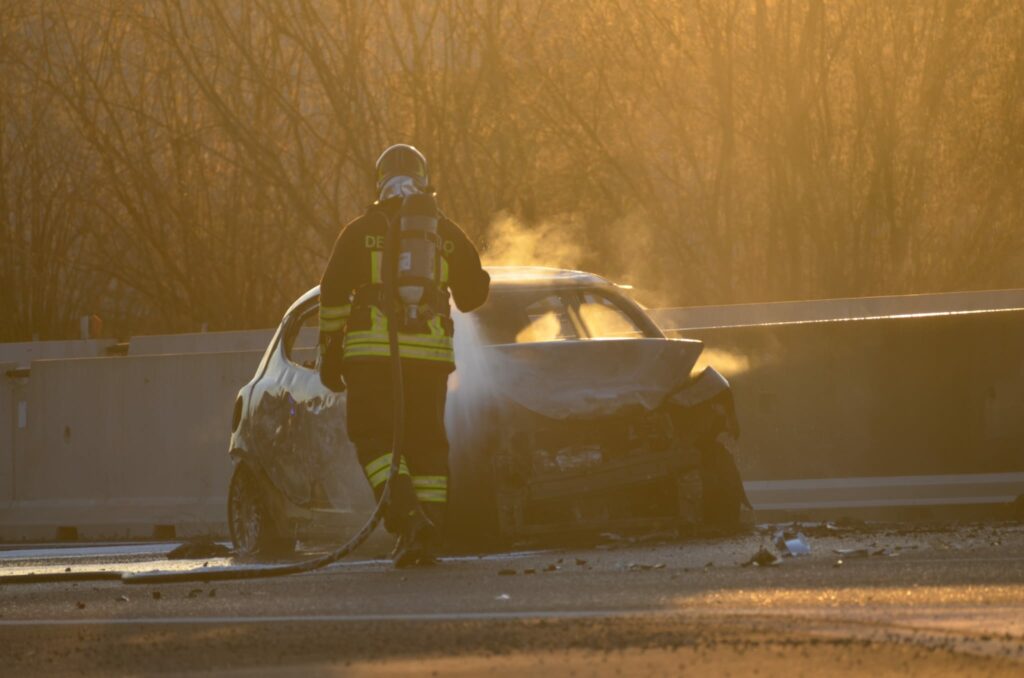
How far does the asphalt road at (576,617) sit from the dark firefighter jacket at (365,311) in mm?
959

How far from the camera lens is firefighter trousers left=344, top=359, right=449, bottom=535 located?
10086mm

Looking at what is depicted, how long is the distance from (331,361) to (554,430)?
3.63 feet

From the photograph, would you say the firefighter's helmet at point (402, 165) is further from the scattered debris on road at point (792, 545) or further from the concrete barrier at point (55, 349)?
the concrete barrier at point (55, 349)

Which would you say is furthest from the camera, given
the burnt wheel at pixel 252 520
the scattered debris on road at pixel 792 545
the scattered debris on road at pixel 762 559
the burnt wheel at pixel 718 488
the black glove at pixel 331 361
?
the burnt wheel at pixel 252 520

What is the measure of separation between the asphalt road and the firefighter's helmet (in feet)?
5.78

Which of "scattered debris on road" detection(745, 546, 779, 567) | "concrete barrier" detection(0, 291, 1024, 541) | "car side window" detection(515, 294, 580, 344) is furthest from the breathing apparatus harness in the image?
"concrete barrier" detection(0, 291, 1024, 541)

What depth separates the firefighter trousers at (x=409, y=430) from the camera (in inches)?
397

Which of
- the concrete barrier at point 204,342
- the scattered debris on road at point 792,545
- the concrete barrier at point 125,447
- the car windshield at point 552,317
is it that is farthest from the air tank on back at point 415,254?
the concrete barrier at point 204,342

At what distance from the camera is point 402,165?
10.3 m

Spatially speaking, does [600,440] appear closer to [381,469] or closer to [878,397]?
[381,469]

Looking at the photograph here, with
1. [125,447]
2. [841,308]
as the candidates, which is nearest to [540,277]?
[841,308]

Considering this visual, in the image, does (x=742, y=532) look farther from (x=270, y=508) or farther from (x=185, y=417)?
(x=185, y=417)

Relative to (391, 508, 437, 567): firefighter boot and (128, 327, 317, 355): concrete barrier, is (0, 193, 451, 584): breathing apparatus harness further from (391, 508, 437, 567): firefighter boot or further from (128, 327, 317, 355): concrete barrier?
(128, 327, 317, 355): concrete barrier

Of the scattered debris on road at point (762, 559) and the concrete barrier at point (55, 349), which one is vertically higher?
the concrete barrier at point (55, 349)
